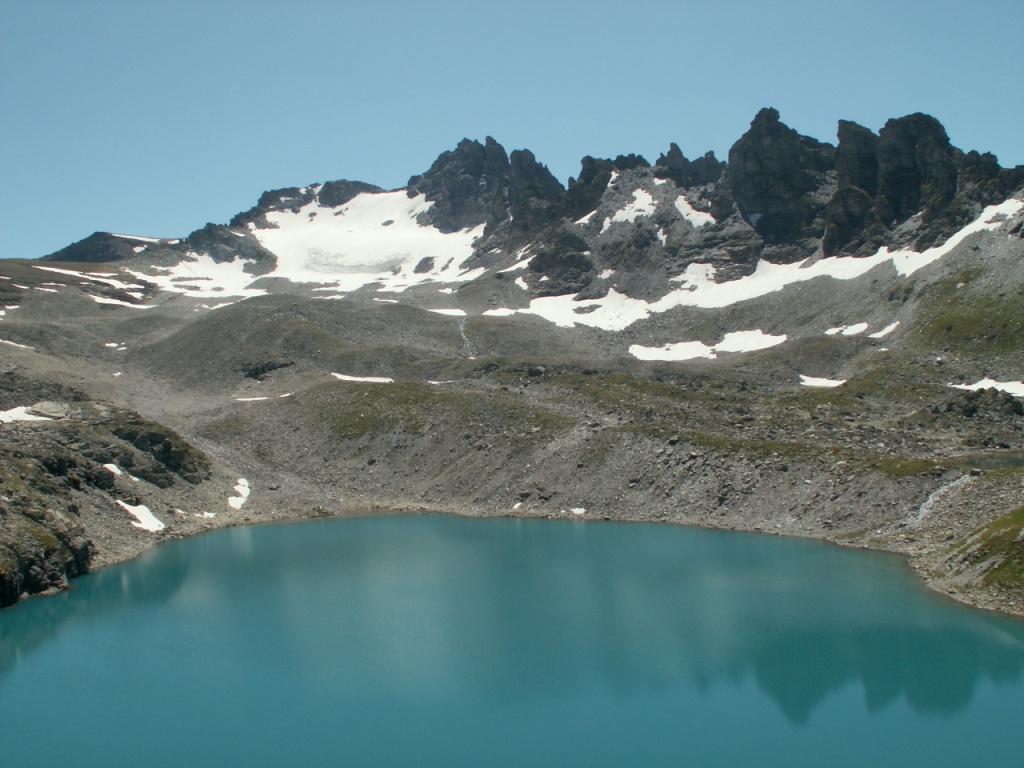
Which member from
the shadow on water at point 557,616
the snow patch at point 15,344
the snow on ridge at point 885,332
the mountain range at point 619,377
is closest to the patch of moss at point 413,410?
the mountain range at point 619,377

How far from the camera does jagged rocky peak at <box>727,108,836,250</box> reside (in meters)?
168

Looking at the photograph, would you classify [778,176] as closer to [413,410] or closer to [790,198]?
[790,198]

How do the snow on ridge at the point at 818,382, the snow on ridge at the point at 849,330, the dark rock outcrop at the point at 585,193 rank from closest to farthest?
the snow on ridge at the point at 818,382, the snow on ridge at the point at 849,330, the dark rock outcrop at the point at 585,193

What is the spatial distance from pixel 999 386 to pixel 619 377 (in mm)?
41107

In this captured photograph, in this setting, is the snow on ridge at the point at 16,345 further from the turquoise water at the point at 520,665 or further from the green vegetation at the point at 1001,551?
the green vegetation at the point at 1001,551

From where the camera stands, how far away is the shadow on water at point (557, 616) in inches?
1384

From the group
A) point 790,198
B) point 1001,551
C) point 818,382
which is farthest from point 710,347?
point 1001,551

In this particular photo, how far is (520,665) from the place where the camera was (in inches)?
1448

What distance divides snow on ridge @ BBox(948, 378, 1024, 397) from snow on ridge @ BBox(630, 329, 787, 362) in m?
33.1

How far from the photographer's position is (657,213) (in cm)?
18225

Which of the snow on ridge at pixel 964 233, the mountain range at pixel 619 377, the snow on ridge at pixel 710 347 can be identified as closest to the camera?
the mountain range at pixel 619 377

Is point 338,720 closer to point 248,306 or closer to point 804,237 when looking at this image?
point 248,306

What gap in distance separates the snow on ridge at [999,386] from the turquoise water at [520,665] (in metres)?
51.5

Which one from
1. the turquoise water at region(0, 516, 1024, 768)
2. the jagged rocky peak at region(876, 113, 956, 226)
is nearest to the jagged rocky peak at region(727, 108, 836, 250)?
the jagged rocky peak at region(876, 113, 956, 226)
